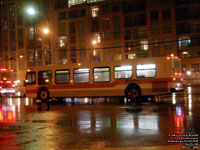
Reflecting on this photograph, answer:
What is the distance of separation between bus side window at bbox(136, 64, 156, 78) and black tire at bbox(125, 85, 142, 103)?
3.02 feet

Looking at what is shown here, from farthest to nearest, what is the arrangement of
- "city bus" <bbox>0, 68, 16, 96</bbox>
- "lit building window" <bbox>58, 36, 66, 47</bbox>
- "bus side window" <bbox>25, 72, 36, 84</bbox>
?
1. "lit building window" <bbox>58, 36, 66, 47</bbox>
2. "city bus" <bbox>0, 68, 16, 96</bbox>
3. "bus side window" <bbox>25, 72, 36, 84</bbox>

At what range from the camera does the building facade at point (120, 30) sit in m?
48.1

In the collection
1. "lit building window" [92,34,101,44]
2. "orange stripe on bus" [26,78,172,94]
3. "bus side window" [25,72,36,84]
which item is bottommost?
"orange stripe on bus" [26,78,172,94]

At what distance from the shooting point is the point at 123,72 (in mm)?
19219

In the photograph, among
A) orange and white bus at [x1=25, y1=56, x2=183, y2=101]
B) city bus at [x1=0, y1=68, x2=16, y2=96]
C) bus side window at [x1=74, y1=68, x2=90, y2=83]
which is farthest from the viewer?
city bus at [x1=0, y1=68, x2=16, y2=96]

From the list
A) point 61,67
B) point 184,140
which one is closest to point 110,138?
point 184,140

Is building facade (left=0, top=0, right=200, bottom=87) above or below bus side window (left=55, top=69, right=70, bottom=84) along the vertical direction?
above

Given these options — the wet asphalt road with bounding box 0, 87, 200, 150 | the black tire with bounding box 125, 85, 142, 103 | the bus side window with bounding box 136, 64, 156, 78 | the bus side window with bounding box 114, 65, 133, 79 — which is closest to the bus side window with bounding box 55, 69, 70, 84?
the bus side window with bounding box 114, 65, 133, 79

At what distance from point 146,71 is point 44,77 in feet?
30.2

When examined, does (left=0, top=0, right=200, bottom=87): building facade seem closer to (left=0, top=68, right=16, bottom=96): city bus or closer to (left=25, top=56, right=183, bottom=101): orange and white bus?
(left=0, top=68, right=16, bottom=96): city bus

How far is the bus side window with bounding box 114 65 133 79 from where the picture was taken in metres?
19.0

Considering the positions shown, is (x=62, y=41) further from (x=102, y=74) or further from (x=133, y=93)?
(x=133, y=93)

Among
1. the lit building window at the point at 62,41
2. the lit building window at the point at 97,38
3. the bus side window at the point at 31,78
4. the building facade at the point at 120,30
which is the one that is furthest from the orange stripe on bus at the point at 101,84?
the lit building window at the point at 62,41

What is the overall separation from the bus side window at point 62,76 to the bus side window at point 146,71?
610cm
